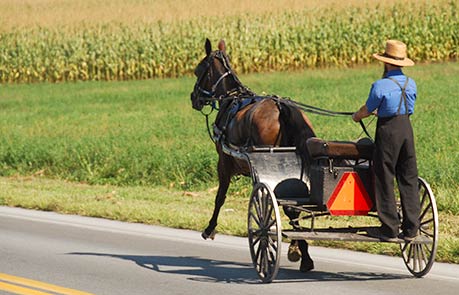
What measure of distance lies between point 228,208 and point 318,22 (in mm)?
27221

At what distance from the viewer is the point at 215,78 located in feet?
44.6

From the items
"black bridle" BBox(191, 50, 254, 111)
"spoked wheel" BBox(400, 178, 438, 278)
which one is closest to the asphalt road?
"spoked wheel" BBox(400, 178, 438, 278)

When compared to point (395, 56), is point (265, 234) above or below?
below

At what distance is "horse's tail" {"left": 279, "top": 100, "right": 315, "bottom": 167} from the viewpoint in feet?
38.3

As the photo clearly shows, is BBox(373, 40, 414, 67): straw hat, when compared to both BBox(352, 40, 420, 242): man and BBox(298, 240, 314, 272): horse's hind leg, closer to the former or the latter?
BBox(352, 40, 420, 242): man

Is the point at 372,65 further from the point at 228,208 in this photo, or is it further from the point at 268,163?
the point at 268,163

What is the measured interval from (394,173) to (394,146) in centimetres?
28

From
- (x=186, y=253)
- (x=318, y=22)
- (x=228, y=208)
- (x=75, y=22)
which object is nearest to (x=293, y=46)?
(x=318, y=22)

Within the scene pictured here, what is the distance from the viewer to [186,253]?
42.8 feet

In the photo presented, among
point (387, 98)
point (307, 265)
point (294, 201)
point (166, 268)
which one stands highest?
point (387, 98)

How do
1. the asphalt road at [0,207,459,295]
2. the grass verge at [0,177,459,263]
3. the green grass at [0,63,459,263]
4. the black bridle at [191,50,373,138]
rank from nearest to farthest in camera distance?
the asphalt road at [0,207,459,295] → the black bridle at [191,50,373,138] → the grass verge at [0,177,459,263] → the green grass at [0,63,459,263]

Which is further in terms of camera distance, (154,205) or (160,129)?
(160,129)

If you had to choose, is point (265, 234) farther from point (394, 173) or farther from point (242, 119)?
point (242, 119)

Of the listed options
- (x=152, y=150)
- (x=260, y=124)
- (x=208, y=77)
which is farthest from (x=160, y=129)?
(x=260, y=124)
